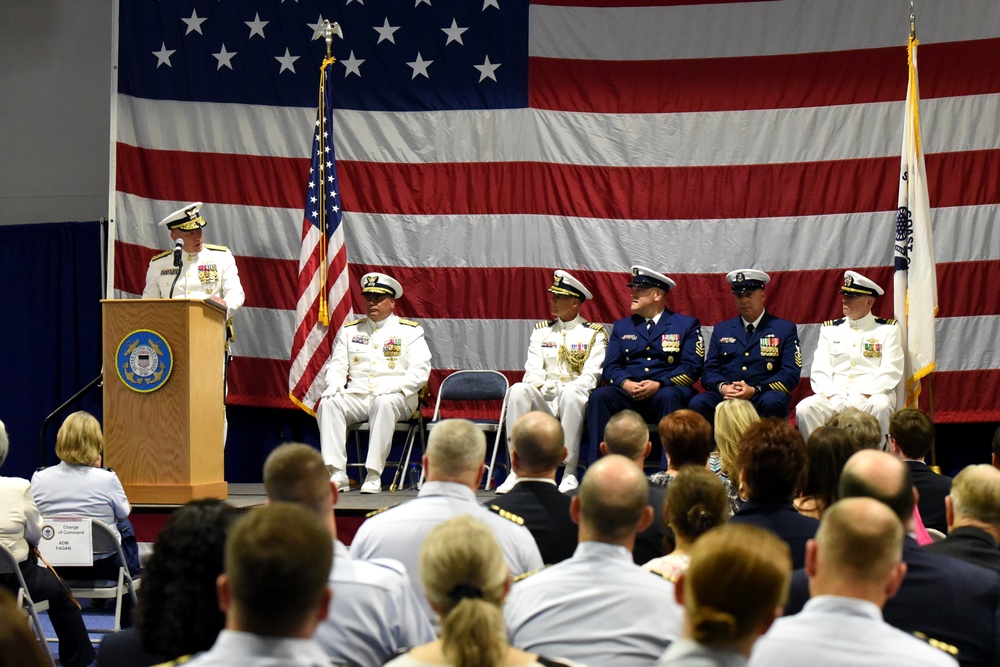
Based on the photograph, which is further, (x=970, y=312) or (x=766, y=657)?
(x=970, y=312)

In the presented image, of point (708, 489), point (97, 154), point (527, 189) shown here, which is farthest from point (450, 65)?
point (708, 489)

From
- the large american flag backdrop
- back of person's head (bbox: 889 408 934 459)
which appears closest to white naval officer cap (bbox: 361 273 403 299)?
the large american flag backdrop

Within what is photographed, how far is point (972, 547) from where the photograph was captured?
2.97 meters

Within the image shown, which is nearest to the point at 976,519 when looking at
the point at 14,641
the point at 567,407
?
the point at 14,641

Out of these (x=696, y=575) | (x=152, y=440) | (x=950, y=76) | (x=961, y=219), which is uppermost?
(x=950, y=76)

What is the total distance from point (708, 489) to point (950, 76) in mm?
5524

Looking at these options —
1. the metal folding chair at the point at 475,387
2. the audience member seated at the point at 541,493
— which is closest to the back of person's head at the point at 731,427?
the audience member seated at the point at 541,493

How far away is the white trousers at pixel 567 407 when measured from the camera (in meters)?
6.89

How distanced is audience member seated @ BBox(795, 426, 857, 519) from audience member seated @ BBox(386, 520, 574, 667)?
169 centimetres

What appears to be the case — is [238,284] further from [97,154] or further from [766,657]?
[766,657]

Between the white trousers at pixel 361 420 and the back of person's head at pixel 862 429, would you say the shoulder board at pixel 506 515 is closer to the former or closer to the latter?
the back of person's head at pixel 862 429

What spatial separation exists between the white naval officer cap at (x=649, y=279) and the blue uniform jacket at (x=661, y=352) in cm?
20

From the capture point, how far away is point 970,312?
735 centimetres

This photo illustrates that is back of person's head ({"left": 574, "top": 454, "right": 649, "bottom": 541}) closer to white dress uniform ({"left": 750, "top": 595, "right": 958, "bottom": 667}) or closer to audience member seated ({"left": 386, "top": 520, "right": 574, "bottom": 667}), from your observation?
audience member seated ({"left": 386, "top": 520, "right": 574, "bottom": 667})
